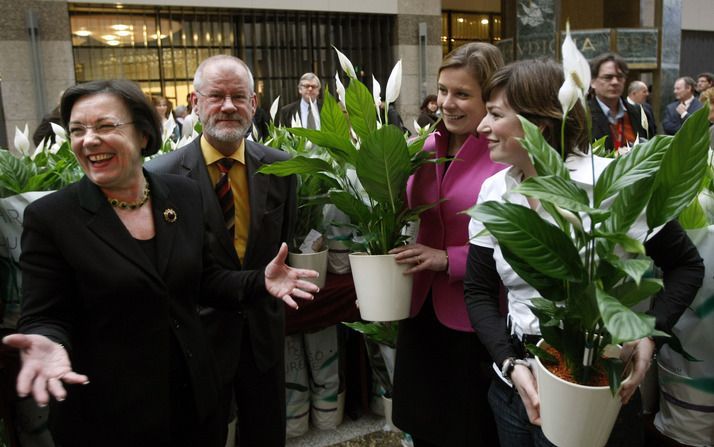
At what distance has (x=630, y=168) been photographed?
1.13 m

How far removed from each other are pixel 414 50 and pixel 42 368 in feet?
29.1

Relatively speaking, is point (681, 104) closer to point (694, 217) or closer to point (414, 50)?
point (414, 50)

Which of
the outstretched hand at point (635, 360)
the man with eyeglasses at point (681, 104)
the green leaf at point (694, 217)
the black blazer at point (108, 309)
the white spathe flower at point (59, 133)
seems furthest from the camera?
the man with eyeglasses at point (681, 104)

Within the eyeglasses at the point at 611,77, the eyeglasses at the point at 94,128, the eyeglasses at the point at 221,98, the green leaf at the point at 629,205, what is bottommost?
the green leaf at the point at 629,205

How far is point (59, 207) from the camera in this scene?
1.54 m

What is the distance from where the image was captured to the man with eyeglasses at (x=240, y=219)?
6.59ft

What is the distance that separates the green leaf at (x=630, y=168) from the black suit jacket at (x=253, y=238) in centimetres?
113

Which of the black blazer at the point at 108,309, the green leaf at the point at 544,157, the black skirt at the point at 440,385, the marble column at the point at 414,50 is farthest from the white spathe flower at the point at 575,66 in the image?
the marble column at the point at 414,50

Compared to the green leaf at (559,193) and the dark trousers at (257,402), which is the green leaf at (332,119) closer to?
the dark trousers at (257,402)

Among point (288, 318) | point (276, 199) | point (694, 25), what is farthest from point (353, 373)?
point (694, 25)

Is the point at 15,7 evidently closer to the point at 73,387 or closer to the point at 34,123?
the point at 34,123

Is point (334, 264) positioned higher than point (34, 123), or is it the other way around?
point (34, 123)

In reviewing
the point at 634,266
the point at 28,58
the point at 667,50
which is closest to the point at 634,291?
the point at 634,266

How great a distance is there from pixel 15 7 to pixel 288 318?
265 inches
